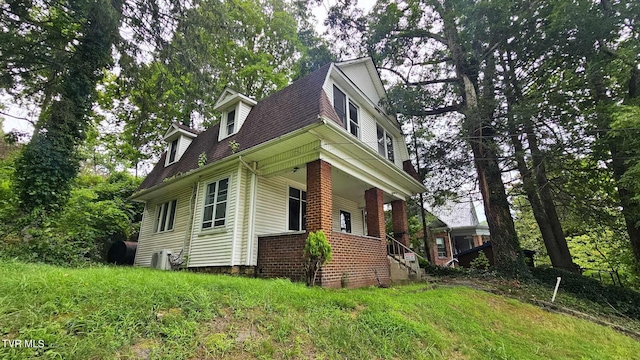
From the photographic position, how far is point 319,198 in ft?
22.5

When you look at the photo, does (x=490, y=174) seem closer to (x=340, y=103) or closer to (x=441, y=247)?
(x=340, y=103)

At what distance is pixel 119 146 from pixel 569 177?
26947 mm

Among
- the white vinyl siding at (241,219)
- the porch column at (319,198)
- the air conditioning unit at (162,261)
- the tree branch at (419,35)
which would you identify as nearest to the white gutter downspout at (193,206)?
the air conditioning unit at (162,261)

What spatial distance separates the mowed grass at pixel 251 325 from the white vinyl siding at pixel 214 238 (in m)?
2.87

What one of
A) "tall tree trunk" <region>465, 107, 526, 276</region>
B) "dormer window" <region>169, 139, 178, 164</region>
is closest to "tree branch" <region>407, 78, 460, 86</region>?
"tall tree trunk" <region>465, 107, 526, 276</region>

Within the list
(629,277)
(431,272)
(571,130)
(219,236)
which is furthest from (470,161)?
(219,236)

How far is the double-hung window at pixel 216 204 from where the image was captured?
8.32m

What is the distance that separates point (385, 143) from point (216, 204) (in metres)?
7.03

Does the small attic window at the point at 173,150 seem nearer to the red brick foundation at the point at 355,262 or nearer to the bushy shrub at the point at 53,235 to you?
the bushy shrub at the point at 53,235

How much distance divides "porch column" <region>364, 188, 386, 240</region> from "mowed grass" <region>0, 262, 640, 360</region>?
337cm

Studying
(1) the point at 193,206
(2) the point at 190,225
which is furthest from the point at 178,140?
(2) the point at 190,225

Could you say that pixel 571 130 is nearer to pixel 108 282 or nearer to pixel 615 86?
pixel 615 86

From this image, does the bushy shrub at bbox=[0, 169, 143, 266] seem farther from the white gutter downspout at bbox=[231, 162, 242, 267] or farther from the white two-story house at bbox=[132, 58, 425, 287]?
the white gutter downspout at bbox=[231, 162, 242, 267]

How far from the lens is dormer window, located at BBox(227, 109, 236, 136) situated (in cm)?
988
